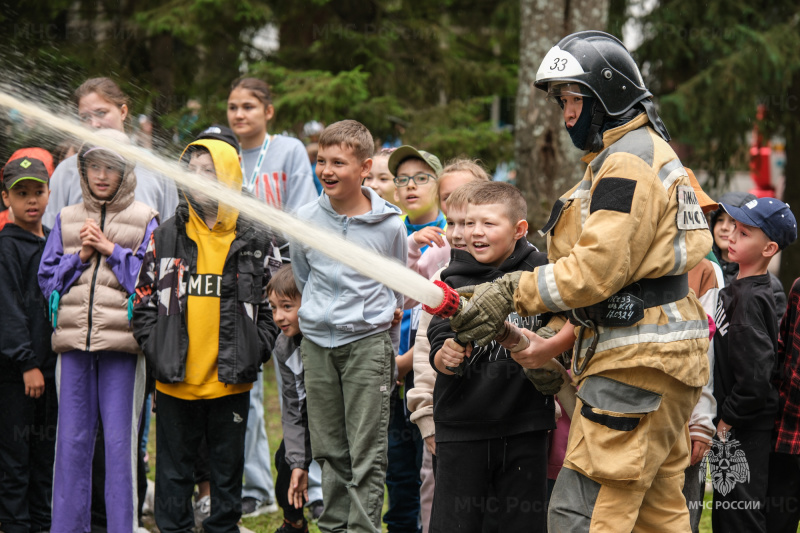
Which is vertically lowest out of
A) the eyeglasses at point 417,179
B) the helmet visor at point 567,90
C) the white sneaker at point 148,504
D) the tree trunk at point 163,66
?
the white sneaker at point 148,504

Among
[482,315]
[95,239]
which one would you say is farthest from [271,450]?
[482,315]

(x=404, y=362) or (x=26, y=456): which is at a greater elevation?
(x=404, y=362)

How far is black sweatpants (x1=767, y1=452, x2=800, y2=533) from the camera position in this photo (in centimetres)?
515

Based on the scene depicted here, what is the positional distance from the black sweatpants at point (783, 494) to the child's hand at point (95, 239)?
427 centimetres

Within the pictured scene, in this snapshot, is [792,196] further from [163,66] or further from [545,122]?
[163,66]

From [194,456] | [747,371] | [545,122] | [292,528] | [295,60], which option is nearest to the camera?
[747,371]

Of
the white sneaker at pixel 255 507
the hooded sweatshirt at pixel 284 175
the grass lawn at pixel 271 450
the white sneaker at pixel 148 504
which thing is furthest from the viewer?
the hooded sweatshirt at pixel 284 175

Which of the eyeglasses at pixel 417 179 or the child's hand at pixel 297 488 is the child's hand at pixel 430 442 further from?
the eyeglasses at pixel 417 179

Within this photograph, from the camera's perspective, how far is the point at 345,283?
501 centimetres

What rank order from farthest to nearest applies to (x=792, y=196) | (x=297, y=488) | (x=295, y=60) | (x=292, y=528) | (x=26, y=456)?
(x=792, y=196) < (x=295, y=60) < (x=26, y=456) < (x=292, y=528) < (x=297, y=488)

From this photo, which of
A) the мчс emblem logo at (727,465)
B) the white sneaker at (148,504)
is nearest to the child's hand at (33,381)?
the white sneaker at (148,504)

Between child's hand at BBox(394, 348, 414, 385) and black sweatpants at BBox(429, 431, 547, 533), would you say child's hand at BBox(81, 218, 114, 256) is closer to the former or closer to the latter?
A: child's hand at BBox(394, 348, 414, 385)

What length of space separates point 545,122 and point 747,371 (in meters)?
4.35

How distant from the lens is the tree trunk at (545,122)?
8.62 m
